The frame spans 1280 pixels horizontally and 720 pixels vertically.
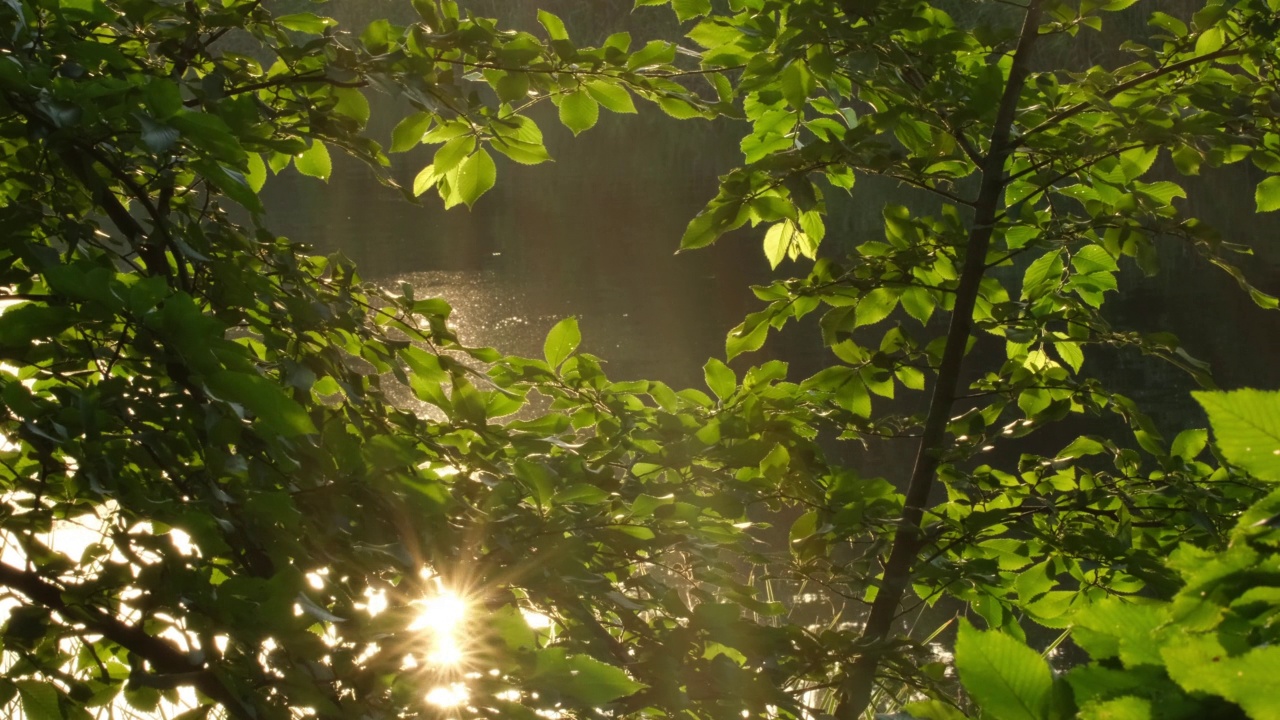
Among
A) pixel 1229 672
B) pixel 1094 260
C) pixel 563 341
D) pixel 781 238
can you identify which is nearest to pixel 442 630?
pixel 563 341

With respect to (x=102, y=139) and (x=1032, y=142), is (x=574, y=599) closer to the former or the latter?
(x=102, y=139)

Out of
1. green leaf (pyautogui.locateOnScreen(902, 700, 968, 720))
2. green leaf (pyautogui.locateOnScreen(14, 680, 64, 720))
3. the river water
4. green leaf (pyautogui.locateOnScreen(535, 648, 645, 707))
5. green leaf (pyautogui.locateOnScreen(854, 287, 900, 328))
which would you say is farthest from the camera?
the river water

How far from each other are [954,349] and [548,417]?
0.87 metres

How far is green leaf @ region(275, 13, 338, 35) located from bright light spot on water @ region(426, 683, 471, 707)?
1.07 meters

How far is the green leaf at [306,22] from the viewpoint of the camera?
171 centimetres

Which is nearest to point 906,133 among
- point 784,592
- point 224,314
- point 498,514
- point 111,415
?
point 498,514

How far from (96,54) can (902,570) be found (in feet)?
5.20

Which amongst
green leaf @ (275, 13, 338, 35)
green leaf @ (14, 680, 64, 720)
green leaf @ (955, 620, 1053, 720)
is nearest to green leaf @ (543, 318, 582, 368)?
green leaf @ (275, 13, 338, 35)

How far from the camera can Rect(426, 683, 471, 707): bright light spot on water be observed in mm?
1133

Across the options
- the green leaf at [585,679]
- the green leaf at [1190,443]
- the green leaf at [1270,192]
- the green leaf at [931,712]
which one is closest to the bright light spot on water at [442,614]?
the green leaf at [585,679]

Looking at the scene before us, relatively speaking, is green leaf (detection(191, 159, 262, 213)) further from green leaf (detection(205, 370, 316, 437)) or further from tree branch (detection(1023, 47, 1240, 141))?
tree branch (detection(1023, 47, 1240, 141))

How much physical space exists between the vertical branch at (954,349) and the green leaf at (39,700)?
1251mm

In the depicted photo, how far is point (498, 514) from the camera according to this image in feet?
4.64

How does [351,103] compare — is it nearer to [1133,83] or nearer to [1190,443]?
[1133,83]
